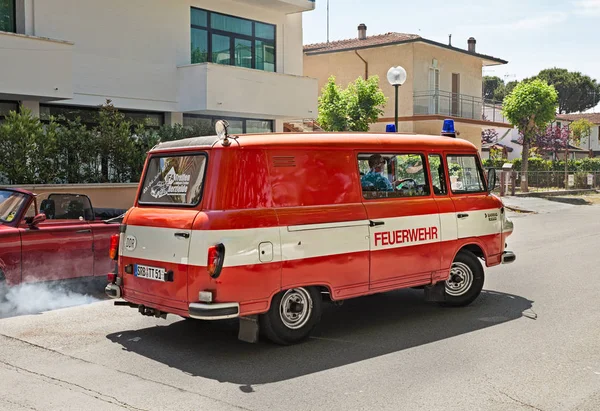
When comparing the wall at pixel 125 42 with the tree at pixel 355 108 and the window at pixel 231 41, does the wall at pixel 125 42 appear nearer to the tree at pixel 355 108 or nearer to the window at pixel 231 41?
the window at pixel 231 41

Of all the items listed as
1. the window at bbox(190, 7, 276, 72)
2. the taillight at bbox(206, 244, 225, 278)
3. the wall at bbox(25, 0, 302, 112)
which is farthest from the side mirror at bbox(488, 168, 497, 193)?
the window at bbox(190, 7, 276, 72)

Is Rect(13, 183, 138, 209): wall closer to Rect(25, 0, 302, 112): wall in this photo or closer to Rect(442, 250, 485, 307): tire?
Rect(25, 0, 302, 112): wall

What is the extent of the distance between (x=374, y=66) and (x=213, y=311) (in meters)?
29.3

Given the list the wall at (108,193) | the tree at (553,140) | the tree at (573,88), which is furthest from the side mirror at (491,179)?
the tree at (573,88)

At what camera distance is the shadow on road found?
20.7 feet

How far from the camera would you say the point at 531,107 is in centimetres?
3478

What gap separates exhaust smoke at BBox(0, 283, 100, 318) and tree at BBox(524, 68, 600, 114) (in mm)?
91699

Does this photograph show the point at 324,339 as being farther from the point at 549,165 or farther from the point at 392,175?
the point at 549,165

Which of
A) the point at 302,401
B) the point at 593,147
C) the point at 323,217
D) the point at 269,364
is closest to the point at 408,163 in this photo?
the point at 323,217

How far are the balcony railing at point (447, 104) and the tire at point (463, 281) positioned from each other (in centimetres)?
2495

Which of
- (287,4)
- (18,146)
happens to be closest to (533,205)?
(287,4)

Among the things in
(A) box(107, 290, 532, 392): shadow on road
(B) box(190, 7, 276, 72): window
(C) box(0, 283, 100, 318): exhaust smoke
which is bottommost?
(A) box(107, 290, 532, 392): shadow on road

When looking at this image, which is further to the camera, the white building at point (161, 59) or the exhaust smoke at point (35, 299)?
the white building at point (161, 59)

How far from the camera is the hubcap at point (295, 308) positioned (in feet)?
22.8
